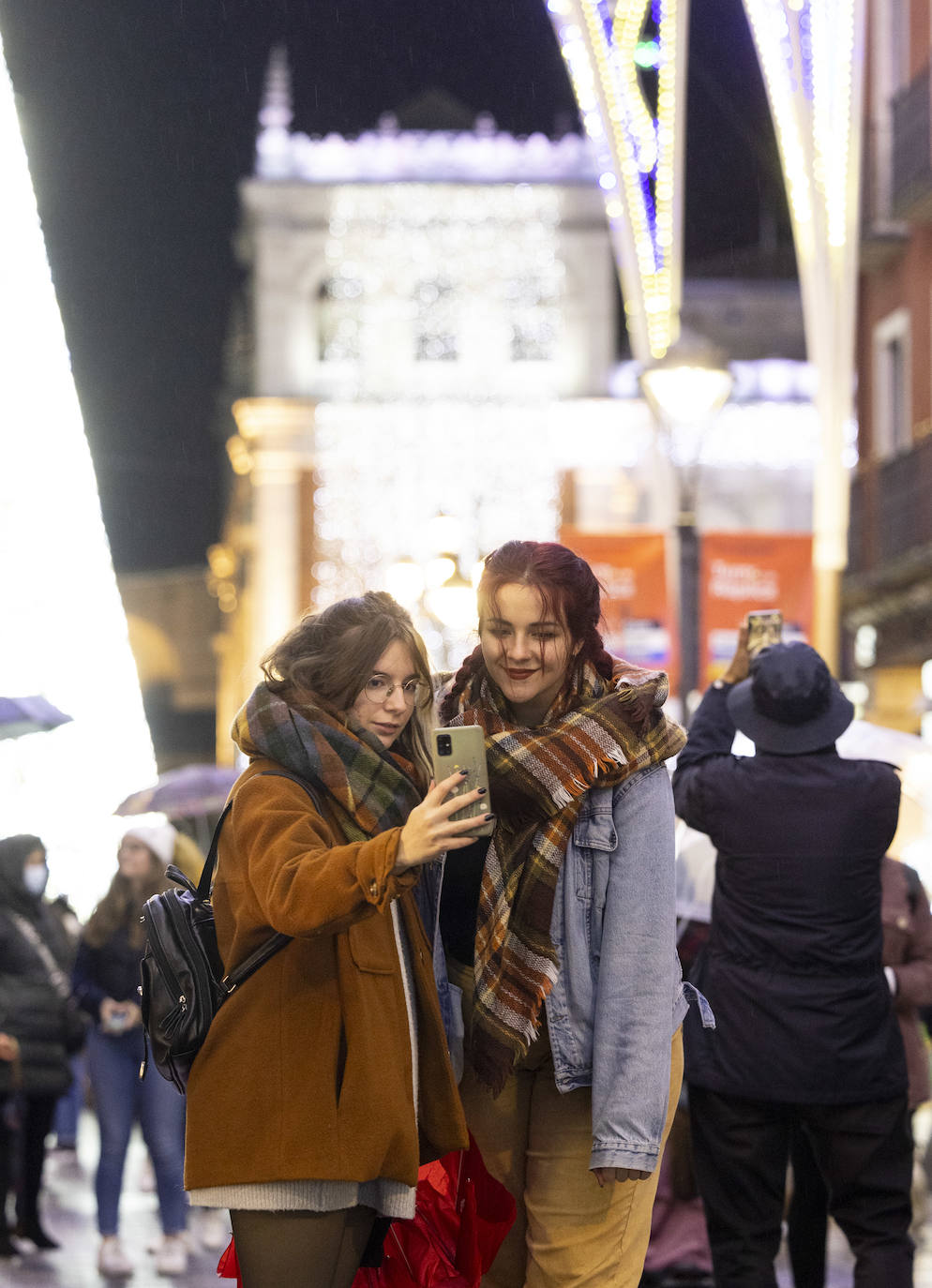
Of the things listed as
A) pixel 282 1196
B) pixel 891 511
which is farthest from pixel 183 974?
pixel 891 511

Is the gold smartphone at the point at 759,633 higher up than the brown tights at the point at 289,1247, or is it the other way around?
the gold smartphone at the point at 759,633

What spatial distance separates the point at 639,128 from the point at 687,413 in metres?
2.00

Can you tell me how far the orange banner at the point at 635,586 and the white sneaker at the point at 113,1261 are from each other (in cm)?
977

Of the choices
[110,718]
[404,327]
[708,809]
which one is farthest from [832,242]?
[404,327]

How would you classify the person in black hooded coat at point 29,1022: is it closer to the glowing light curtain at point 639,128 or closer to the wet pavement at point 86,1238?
the wet pavement at point 86,1238

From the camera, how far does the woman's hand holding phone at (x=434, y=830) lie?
3.53 m

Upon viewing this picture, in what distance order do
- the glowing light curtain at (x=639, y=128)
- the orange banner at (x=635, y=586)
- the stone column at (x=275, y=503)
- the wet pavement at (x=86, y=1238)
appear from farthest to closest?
the stone column at (x=275, y=503) → the orange banner at (x=635, y=586) → the glowing light curtain at (x=639, y=128) → the wet pavement at (x=86, y=1238)

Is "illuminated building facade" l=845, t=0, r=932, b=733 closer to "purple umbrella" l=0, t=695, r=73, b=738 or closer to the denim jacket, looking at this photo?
"purple umbrella" l=0, t=695, r=73, b=738

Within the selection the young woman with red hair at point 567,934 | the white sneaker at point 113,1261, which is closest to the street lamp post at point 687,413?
the white sneaker at point 113,1261

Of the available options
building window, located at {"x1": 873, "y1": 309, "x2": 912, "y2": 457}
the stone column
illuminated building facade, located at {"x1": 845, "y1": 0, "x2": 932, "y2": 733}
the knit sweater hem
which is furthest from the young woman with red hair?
the stone column

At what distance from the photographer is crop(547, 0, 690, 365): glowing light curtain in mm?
11828

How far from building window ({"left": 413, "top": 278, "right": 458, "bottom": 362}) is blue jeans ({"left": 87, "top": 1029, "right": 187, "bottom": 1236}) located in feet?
115

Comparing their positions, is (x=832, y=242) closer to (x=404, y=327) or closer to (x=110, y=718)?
(x=110, y=718)

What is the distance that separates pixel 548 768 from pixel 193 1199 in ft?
3.60
